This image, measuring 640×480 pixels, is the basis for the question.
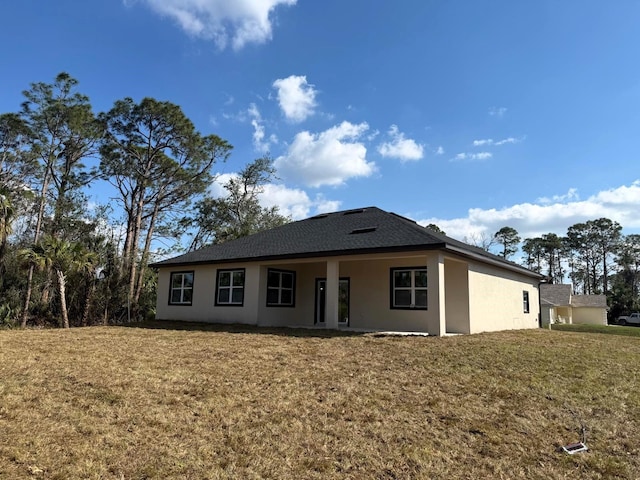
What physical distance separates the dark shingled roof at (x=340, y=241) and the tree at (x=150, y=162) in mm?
10767

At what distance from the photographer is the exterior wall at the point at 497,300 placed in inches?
561

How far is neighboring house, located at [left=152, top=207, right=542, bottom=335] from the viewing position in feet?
42.9

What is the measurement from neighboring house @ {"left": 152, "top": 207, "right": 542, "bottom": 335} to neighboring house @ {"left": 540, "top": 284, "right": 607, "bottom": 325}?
2332cm

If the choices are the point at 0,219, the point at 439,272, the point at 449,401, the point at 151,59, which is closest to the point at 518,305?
the point at 439,272

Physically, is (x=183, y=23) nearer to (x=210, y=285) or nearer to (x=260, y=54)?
(x=260, y=54)

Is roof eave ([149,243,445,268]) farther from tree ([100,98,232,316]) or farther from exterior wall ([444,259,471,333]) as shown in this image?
tree ([100,98,232,316])

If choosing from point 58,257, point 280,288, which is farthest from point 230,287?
point 58,257

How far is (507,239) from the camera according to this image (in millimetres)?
58562

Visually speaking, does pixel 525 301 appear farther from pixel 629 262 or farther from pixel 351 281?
pixel 629 262

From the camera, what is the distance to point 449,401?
5.86 metres

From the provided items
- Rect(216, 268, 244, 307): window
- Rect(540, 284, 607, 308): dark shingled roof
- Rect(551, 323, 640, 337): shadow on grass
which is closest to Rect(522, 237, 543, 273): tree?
Rect(540, 284, 607, 308): dark shingled roof

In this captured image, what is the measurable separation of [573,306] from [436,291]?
3656 centimetres

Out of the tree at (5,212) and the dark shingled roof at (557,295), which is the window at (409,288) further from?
the dark shingled roof at (557,295)

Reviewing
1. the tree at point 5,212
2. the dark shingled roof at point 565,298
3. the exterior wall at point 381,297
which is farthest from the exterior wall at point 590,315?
the tree at point 5,212
